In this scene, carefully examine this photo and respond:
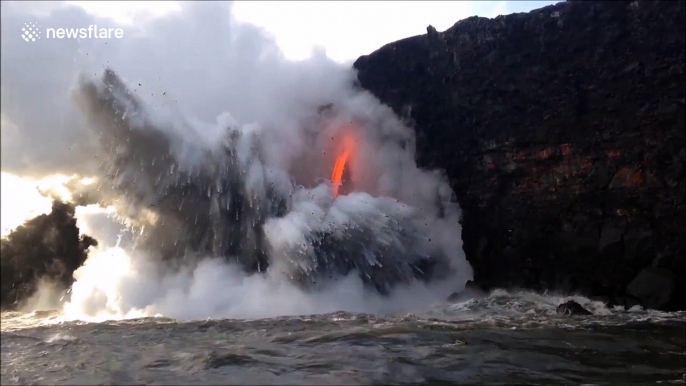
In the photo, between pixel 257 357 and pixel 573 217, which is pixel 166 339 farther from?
pixel 573 217

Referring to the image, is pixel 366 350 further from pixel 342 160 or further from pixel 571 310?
pixel 342 160

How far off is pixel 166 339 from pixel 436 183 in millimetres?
18113

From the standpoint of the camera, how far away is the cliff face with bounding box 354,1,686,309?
22875mm

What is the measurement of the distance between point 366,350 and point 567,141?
17.4 m

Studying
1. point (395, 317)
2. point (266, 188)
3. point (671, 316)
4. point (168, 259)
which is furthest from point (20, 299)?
point (671, 316)

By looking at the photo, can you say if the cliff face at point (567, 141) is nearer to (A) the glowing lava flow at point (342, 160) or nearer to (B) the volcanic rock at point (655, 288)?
(B) the volcanic rock at point (655, 288)

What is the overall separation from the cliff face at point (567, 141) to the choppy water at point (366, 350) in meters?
4.83

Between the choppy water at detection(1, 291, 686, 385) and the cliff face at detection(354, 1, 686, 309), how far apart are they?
483cm

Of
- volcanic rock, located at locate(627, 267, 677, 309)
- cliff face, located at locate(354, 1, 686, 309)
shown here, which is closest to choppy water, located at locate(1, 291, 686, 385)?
volcanic rock, located at locate(627, 267, 677, 309)

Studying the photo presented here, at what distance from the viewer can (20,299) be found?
1454 inches

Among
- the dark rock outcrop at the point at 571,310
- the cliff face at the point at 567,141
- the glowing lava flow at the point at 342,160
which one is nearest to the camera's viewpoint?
the dark rock outcrop at the point at 571,310

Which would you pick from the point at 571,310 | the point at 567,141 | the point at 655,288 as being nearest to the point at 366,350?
the point at 571,310

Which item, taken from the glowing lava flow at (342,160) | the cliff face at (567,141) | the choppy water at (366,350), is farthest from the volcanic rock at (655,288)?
the glowing lava flow at (342,160)

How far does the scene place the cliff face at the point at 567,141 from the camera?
2288 cm
